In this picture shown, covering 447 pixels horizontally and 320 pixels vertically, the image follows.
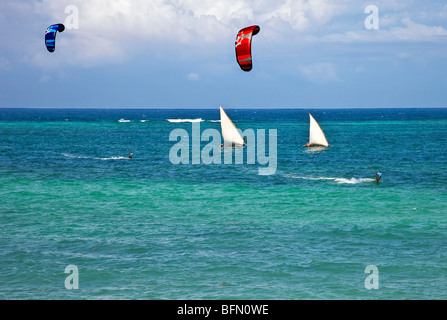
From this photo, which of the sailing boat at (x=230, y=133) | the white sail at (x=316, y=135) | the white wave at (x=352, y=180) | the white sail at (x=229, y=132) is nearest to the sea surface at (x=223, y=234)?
the white wave at (x=352, y=180)

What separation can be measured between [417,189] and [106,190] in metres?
22.4

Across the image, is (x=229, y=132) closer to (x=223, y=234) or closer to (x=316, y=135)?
(x=316, y=135)

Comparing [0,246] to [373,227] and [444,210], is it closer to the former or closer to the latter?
[373,227]

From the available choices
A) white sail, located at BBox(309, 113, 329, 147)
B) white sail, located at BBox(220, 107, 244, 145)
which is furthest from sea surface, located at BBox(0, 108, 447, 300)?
white sail, located at BBox(309, 113, 329, 147)

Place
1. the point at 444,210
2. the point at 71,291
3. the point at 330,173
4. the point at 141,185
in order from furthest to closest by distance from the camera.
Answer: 1. the point at 330,173
2. the point at 141,185
3. the point at 444,210
4. the point at 71,291

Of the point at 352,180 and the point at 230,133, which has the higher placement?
the point at 230,133

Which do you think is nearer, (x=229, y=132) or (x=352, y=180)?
(x=352, y=180)

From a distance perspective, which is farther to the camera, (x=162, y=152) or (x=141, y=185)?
(x=162, y=152)

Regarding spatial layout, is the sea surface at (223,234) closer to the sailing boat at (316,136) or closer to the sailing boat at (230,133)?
the sailing boat at (230,133)

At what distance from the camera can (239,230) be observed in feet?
84.9

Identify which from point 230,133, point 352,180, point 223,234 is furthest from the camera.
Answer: point 230,133

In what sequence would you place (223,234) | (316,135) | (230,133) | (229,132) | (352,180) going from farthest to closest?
(316,135) → (230,133) → (229,132) → (352,180) → (223,234)

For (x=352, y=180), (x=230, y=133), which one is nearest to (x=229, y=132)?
(x=230, y=133)
